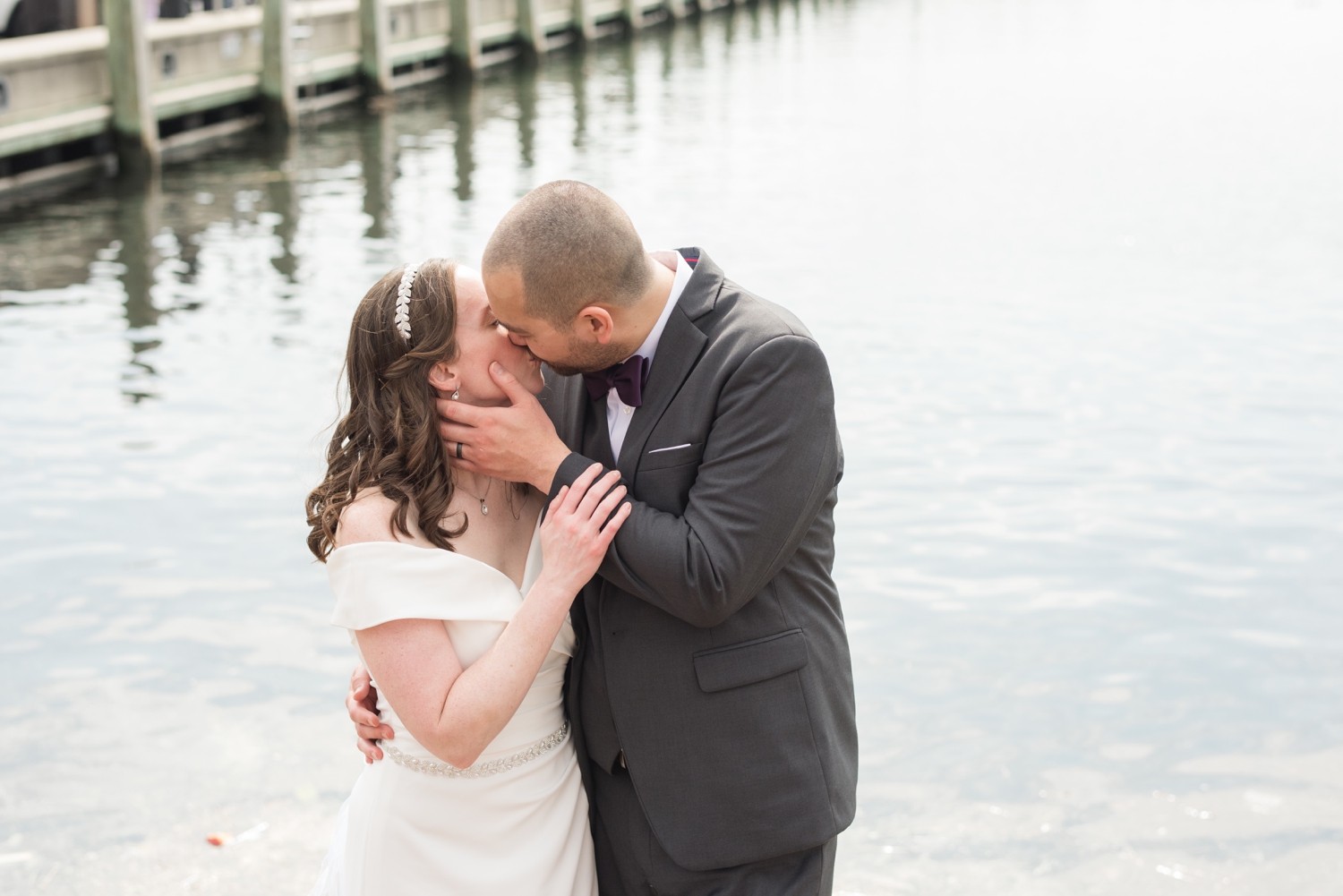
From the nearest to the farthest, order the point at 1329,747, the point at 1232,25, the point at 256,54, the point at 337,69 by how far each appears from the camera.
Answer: the point at 1329,747 → the point at 256,54 → the point at 337,69 → the point at 1232,25

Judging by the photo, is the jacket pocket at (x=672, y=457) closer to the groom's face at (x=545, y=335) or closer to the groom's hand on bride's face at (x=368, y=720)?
the groom's face at (x=545, y=335)

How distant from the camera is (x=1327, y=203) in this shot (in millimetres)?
14781

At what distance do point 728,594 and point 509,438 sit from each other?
510 millimetres

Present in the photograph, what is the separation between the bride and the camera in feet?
8.02

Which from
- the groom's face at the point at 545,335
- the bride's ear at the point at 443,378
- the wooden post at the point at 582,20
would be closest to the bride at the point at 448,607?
the bride's ear at the point at 443,378

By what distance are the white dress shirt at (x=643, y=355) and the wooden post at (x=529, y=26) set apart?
2786cm

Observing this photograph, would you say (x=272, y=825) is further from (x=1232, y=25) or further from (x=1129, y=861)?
(x=1232, y=25)

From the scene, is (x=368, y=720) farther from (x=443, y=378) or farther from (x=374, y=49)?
(x=374, y=49)

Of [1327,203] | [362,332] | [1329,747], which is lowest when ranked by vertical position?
[1329,747]

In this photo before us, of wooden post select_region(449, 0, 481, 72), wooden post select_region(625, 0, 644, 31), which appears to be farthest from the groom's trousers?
wooden post select_region(625, 0, 644, 31)

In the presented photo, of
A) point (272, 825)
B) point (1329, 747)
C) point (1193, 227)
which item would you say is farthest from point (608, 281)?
point (1193, 227)

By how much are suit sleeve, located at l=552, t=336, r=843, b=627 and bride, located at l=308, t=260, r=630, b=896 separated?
0.09m

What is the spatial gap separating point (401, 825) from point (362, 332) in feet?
3.24

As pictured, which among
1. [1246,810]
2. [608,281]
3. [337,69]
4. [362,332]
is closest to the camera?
[608,281]
